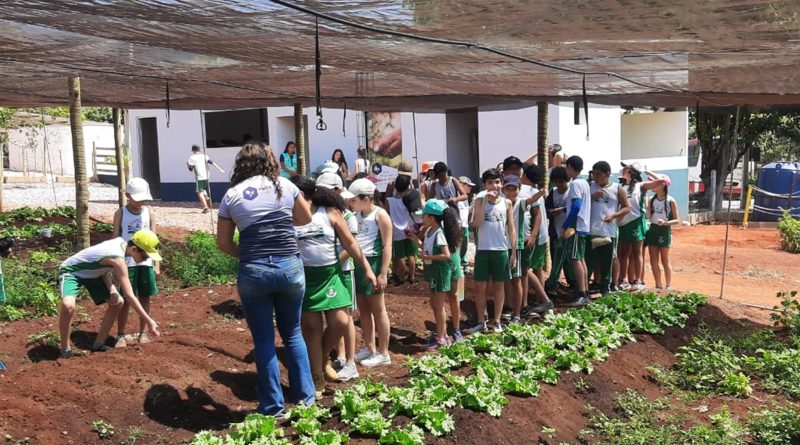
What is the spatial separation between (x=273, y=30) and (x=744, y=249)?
14.5 m

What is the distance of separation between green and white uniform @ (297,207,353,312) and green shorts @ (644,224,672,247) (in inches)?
232

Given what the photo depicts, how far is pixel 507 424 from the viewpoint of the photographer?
200 inches

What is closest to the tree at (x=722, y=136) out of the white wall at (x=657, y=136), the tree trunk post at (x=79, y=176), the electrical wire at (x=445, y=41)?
the white wall at (x=657, y=136)

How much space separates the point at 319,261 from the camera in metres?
5.87

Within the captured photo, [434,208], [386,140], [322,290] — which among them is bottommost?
[322,290]

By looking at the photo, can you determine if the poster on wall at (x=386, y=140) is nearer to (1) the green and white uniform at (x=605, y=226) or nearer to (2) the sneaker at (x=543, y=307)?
(1) the green and white uniform at (x=605, y=226)

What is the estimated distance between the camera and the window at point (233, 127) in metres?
24.7

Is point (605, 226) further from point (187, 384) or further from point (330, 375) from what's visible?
point (187, 384)

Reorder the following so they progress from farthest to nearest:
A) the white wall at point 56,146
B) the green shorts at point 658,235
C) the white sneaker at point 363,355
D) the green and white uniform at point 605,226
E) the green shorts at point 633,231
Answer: the white wall at point 56,146
the green shorts at point 658,235
the green shorts at point 633,231
the green and white uniform at point 605,226
the white sneaker at point 363,355

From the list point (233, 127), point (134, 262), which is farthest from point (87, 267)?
point (233, 127)

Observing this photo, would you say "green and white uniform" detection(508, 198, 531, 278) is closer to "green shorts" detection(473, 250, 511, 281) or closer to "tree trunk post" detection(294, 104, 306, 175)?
"green shorts" detection(473, 250, 511, 281)

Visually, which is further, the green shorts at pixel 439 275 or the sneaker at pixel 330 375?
the green shorts at pixel 439 275

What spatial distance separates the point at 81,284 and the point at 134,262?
0.54 m

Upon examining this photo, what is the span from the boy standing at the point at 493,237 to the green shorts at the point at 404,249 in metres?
2.29
